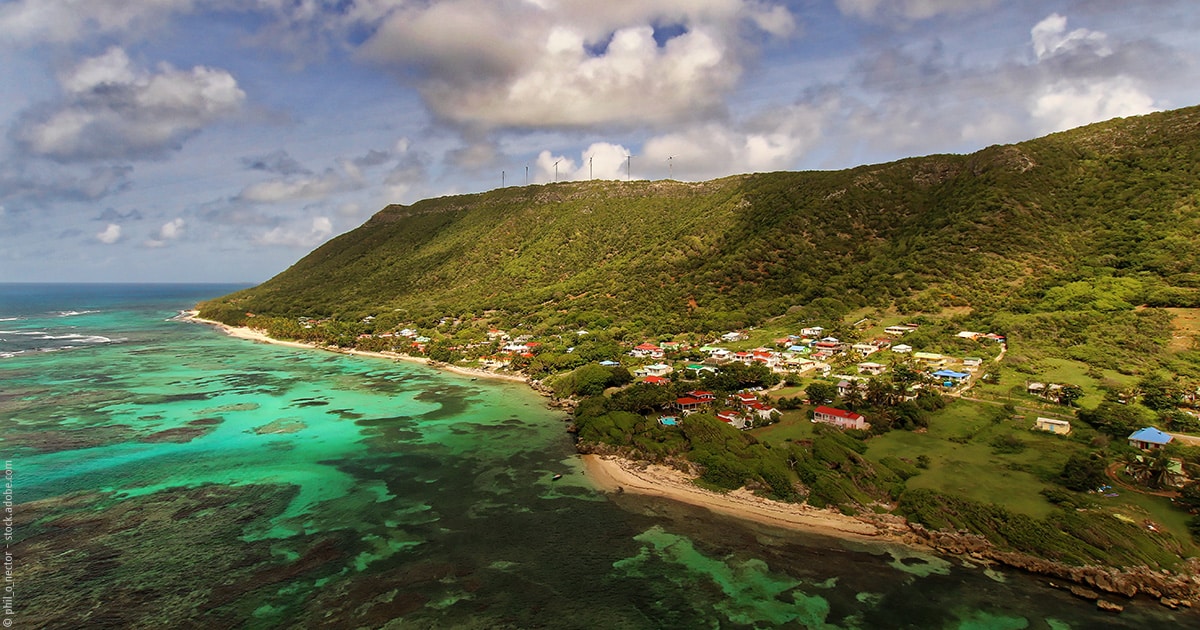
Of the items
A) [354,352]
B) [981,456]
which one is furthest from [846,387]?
[354,352]

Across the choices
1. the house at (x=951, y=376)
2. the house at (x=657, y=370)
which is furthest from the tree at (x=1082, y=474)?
the house at (x=657, y=370)

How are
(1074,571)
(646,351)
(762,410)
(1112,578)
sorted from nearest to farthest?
(1112,578) < (1074,571) < (762,410) < (646,351)

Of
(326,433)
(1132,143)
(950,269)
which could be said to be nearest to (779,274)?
(950,269)

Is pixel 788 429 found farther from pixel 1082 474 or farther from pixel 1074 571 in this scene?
pixel 1074 571

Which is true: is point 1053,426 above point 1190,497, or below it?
above

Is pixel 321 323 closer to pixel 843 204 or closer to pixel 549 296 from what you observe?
pixel 549 296

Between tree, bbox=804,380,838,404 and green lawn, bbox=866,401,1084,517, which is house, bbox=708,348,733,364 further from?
green lawn, bbox=866,401,1084,517
